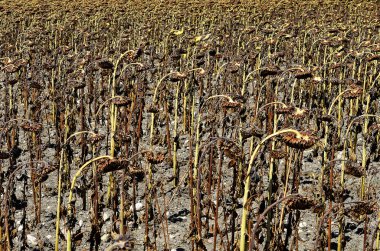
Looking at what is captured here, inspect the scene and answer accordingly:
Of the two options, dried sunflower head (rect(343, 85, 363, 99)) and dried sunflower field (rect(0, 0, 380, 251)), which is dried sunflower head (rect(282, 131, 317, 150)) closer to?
dried sunflower field (rect(0, 0, 380, 251))

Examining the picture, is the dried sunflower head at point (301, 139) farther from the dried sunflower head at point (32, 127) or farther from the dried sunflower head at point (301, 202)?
the dried sunflower head at point (32, 127)

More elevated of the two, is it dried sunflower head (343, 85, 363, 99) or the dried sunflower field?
dried sunflower head (343, 85, 363, 99)

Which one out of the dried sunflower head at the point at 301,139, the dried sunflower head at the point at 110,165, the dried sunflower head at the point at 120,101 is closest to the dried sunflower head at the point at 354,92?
the dried sunflower head at the point at 120,101

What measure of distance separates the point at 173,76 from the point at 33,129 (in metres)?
1.82

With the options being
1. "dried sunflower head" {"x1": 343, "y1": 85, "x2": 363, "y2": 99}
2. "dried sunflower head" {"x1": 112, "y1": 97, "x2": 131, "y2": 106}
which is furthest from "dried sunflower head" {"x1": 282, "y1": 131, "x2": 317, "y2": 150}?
"dried sunflower head" {"x1": 343, "y1": 85, "x2": 363, "y2": 99}

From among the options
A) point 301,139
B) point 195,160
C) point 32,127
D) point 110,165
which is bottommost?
point 195,160

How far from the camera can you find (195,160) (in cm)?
571

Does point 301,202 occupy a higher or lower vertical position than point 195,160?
higher

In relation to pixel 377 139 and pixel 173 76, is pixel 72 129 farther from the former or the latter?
pixel 377 139

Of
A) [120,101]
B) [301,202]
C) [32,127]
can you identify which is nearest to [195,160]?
[120,101]

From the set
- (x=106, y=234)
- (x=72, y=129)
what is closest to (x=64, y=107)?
(x=72, y=129)

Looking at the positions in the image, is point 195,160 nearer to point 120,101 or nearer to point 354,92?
point 120,101

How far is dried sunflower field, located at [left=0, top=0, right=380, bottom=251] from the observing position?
391cm

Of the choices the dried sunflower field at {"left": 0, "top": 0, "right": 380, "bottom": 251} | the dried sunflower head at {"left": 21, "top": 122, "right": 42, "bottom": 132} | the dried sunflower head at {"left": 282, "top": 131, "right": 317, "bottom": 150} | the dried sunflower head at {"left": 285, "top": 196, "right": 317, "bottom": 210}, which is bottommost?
the dried sunflower field at {"left": 0, "top": 0, "right": 380, "bottom": 251}
